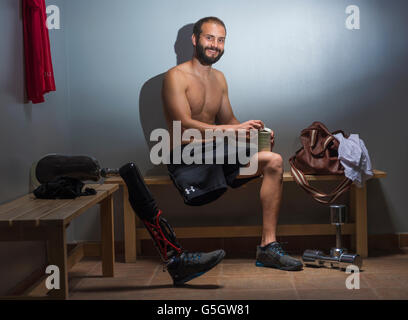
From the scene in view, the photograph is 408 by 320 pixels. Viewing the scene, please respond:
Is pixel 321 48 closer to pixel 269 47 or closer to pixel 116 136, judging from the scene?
pixel 269 47

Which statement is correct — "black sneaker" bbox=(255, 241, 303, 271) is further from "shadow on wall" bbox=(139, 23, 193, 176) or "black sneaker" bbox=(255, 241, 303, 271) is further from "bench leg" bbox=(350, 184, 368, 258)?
"shadow on wall" bbox=(139, 23, 193, 176)

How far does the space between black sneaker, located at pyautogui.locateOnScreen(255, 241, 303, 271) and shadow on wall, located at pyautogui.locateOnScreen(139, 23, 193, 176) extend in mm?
1006

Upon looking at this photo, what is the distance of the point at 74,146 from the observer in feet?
11.7

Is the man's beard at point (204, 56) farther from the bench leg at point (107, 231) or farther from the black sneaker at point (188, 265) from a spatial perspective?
the black sneaker at point (188, 265)

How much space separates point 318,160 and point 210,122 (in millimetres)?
769

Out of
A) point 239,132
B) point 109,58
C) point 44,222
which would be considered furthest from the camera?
point 109,58

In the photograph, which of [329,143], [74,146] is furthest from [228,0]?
[74,146]

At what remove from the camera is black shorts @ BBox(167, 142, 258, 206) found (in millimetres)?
2975

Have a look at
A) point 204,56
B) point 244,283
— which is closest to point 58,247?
point 244,283

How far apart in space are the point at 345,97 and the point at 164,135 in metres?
1.34

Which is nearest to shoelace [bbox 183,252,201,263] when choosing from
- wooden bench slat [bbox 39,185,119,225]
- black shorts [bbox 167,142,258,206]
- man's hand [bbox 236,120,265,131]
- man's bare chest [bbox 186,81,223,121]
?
black shorts [bbox 167,142,258,206]

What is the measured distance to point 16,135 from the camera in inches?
102

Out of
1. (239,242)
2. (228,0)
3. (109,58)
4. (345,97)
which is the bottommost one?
(239,242)

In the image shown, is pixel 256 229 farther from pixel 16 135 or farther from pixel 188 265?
pixel 16 135
